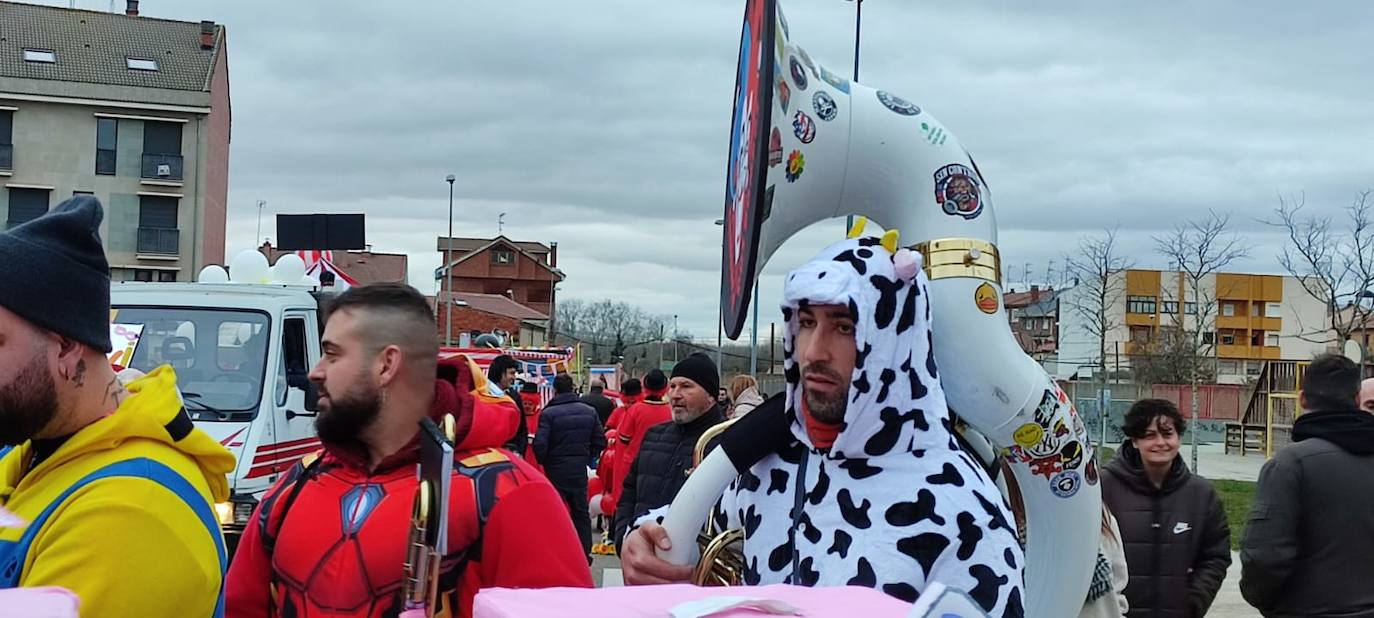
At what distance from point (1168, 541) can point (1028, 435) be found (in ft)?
6.57

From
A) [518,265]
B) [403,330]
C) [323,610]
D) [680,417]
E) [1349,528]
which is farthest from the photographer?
[518,265]

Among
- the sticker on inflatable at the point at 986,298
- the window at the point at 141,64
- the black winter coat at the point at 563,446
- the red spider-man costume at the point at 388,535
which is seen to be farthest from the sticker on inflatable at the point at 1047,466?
the window at the point at 141,64

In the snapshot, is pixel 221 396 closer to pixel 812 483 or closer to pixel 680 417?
pixel 680 417

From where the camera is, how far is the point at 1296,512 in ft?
15.8

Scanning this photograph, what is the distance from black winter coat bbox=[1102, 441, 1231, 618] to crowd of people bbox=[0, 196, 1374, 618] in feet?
8.70

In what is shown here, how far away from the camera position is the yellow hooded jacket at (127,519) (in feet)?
6.72

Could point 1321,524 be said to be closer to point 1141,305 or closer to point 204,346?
point 204,346

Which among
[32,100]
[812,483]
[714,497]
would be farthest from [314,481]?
[32,100]

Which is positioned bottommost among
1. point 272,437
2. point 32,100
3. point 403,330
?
point 272,437

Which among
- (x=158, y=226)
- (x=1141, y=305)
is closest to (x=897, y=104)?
(x=158, y=226)

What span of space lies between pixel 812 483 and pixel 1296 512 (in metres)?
2.88

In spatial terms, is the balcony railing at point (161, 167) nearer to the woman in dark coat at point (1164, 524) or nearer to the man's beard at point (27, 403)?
the woman in dark coat at point (1164, 524)

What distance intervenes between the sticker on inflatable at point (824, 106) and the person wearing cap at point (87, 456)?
69.0 inches

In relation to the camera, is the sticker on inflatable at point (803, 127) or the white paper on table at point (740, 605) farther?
the sticker on inflatable at point (803, 127)
